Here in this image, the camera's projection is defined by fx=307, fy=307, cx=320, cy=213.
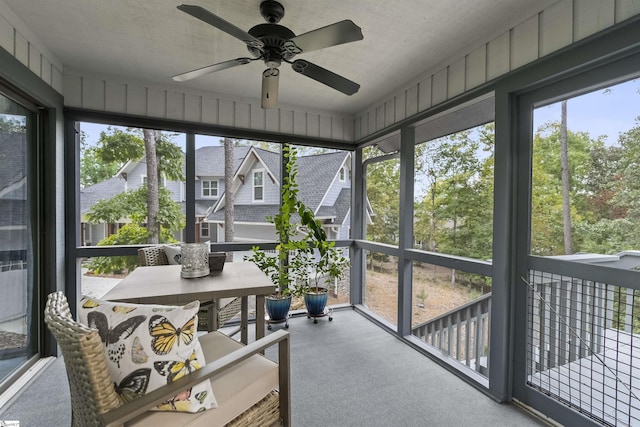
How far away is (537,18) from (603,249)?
1433 mm

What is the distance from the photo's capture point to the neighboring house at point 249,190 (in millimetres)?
3137

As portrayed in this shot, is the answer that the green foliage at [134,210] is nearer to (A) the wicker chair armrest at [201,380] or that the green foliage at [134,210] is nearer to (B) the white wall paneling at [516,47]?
(A) the wicker chair armrest at [201,380]

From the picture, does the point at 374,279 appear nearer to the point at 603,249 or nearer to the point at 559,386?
the point at 559,386

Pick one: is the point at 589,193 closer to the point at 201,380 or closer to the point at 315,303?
the point at 201,380

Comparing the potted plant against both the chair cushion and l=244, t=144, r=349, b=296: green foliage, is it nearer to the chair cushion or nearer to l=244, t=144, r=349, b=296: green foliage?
l=244, t=144, r=349, b=296: green foliage

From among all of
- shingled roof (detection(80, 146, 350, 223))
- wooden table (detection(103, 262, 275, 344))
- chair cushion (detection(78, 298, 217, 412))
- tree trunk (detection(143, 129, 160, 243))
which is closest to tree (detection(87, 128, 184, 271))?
tree trunk (detection(143, 129, 160, 243))

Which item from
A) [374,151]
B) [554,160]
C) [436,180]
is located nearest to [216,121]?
[374,151]

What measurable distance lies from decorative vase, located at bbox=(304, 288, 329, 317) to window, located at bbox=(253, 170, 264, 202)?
4.29ft

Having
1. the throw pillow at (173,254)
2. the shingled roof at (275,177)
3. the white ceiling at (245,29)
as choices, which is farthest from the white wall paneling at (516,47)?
the throw pillow at (173,254)

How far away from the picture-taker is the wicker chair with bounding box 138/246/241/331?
229 cm

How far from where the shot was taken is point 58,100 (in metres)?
2.72

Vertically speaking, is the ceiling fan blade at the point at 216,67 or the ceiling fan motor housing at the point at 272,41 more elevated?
the ceiling fan motor housing at the point at 272,41

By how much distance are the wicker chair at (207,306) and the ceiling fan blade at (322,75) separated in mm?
1735

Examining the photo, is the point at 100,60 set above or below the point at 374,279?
above
